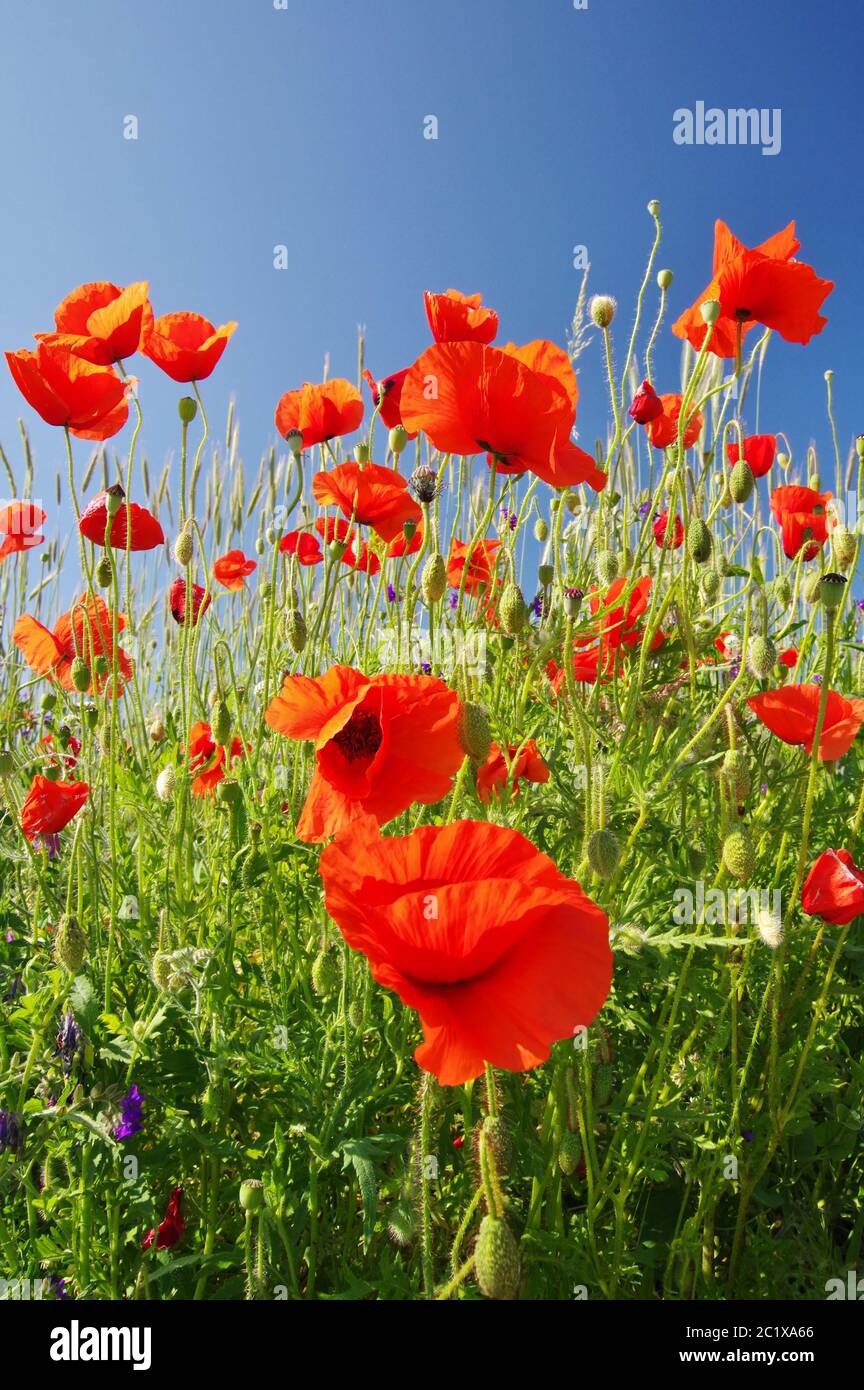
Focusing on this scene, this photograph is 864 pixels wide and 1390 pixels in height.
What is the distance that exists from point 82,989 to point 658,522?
159 centimetres

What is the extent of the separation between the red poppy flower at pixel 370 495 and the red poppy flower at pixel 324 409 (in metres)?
0.18

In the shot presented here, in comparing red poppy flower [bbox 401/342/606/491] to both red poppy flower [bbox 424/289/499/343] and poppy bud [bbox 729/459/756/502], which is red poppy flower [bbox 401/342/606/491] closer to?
red poppy flower [bbox 424/289/499/343]

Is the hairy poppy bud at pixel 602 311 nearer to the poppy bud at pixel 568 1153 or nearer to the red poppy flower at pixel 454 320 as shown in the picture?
the red poppy flower at pixel 454 320

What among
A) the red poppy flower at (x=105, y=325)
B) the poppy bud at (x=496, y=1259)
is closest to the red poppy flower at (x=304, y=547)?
the red poppy flower at (x=105, y=325)

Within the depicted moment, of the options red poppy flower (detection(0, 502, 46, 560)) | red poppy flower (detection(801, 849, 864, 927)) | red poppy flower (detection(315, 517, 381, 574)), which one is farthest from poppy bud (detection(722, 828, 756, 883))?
red poppy flower (detection(0, 502, 46, 560))

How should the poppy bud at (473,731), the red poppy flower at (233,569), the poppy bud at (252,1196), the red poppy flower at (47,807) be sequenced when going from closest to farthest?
1. the poppy bud at (252,1196)
2. the poppy bud at (473,731)
3. the red poppy flower at (47,807)
4. the red poppy flower at (233,569)

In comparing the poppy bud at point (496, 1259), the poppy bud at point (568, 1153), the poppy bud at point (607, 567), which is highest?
the poppy bud at point (607, 567)

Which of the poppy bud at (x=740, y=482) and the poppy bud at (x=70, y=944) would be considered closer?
the poppy bud at (x=70, y=944)

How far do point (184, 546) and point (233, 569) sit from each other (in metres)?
0.77

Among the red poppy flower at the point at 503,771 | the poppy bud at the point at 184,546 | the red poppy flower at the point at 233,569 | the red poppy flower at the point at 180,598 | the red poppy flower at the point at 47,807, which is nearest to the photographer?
the red poppy flower at the point at 503,771

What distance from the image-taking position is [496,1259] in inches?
28.8

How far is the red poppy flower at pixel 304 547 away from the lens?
7.09 feet
